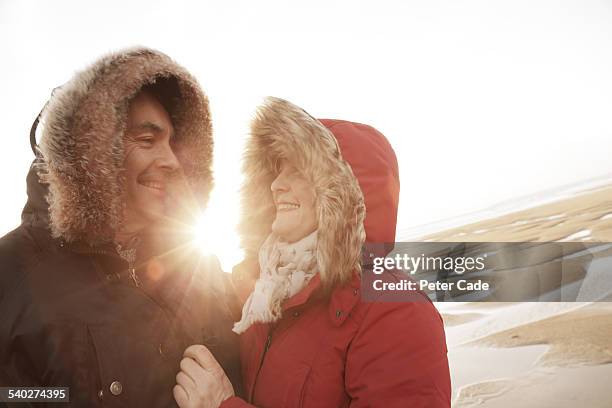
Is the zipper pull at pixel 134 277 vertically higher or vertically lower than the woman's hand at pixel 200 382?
higher

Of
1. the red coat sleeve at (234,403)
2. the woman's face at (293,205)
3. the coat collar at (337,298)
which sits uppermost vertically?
the woman's face at (293,205)

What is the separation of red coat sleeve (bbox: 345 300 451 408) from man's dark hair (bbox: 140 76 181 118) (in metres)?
1.04

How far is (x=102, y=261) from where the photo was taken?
1.43 metres

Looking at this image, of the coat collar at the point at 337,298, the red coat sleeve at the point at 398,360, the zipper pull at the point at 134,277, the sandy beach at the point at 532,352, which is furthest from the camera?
the sandy beach at the point at 532,352

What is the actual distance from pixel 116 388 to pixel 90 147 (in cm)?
70

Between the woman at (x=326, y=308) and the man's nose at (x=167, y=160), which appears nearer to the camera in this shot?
the woman at (x=326, y=308)

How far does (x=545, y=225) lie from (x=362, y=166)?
5706 millimetres

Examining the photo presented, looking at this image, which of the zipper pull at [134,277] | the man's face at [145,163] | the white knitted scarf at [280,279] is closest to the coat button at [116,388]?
the zipper pull at [134,277]

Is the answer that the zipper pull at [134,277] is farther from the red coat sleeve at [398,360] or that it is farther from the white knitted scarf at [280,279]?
the red coat sleeve at [398,360]

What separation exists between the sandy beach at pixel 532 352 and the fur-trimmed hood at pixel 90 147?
7.77ft

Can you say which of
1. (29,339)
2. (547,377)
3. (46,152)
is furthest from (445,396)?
(547,377)

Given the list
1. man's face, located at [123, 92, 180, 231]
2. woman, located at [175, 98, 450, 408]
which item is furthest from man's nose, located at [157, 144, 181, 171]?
woman, located at [175, 98, 450, 408]

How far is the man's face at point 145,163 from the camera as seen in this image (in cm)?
156

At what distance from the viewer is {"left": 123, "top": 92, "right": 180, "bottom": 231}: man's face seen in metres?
1.56
